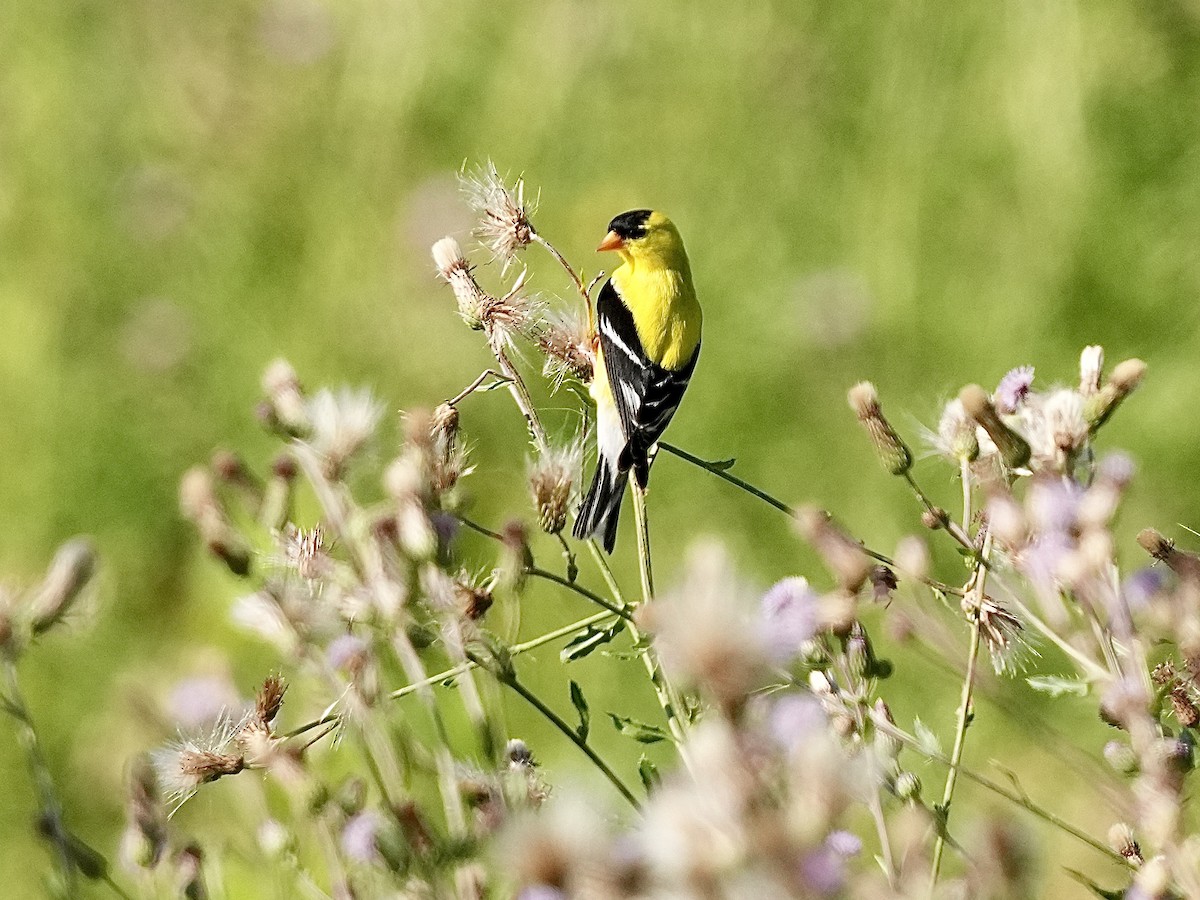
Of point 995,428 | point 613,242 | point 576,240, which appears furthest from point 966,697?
point 576,240

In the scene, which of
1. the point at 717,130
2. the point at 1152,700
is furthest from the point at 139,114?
the point at 1152,700

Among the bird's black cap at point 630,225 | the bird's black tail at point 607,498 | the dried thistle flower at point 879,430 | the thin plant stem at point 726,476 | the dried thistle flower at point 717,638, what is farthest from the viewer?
the bird's black cap at point 630,225

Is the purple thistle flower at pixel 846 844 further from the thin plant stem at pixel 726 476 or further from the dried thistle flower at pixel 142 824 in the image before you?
the dried thistle flower at pixel 142 824

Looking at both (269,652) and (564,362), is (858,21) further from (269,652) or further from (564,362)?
(564,362)

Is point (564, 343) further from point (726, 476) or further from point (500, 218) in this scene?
point (726, 476)

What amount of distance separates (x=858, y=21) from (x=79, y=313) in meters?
2.33

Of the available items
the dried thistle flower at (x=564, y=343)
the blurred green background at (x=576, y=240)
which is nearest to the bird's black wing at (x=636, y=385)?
the dried thistle flower at (x=564, y=343)

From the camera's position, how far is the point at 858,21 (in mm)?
3926

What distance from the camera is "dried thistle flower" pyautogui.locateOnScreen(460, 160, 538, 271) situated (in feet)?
4.96

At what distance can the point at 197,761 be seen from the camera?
3.23ft

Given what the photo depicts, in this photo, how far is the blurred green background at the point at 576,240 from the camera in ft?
10.5

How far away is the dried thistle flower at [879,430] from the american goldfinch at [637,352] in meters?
0.71

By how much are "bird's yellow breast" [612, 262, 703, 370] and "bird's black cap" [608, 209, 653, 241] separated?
65 mm

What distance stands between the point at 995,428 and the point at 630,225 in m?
1.75
